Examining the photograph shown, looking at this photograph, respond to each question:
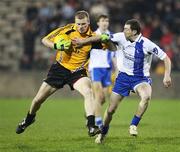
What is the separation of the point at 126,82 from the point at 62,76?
114 centimetres

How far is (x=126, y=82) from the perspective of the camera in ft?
39.3

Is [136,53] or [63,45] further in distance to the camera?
[136,53]

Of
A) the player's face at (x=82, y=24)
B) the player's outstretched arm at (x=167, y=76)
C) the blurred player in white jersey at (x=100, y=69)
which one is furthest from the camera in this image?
the blurred player in white jersey at (x=100, y=69)

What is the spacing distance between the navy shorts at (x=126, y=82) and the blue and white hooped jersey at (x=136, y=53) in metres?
0.07

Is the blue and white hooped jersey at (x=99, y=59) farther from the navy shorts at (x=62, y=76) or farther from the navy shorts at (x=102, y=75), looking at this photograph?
the navy shorts at (x=62, y=76)

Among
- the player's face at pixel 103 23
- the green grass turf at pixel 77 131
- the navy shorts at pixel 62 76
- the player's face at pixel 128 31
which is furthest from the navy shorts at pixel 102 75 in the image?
the player's face at pixel 128 31

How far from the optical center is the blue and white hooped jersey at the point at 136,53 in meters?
11.9

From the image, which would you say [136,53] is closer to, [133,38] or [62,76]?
[133,38]

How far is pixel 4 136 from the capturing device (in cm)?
1270

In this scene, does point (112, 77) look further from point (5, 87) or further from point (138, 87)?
point (5, 87)

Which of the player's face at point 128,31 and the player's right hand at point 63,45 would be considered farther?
the player's face at point 128,31

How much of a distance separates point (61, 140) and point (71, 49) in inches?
63.9

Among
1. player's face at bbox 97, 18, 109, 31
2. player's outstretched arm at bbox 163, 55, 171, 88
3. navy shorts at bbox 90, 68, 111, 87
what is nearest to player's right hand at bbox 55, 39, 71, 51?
player's outstretched arm at bbox 163, 55, 171, 88

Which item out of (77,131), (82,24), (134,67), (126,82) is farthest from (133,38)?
(77,131)
